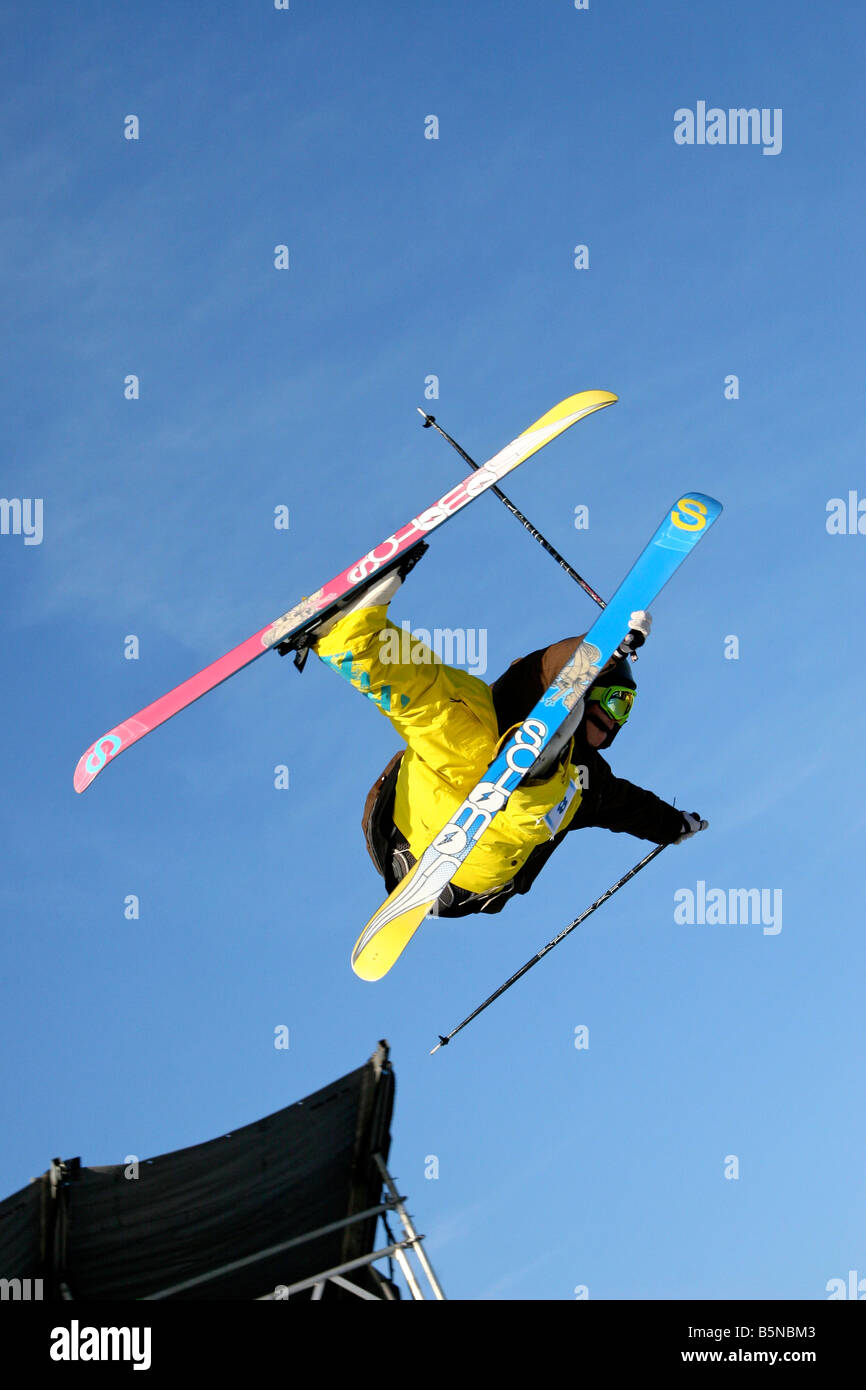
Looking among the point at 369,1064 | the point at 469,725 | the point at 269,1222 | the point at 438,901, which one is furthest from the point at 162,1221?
the point at 469,725

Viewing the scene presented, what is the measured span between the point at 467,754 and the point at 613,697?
1073 millimetres

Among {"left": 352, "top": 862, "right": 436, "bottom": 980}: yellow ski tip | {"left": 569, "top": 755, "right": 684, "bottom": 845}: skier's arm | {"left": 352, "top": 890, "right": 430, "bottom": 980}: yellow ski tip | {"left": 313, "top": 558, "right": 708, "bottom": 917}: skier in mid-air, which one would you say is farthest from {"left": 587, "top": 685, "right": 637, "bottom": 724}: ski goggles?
{"left": 352, "top": 890, "right": 430, "bottom": 980}: yellow ski tip

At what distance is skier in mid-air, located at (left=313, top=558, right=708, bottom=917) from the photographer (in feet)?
25.4

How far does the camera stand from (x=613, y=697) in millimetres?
8883

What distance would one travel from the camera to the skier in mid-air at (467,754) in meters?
7.74

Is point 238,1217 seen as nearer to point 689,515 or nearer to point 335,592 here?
point 335,592

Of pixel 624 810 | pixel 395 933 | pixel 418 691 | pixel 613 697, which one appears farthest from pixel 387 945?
pixel 624 810

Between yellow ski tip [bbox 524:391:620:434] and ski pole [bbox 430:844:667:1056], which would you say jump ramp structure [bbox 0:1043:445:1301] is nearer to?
ski pole [bbox 430:844:667:1056]

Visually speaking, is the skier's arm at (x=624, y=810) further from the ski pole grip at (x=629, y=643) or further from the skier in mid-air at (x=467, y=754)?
the ski pole grip at (x=629, y=643)
